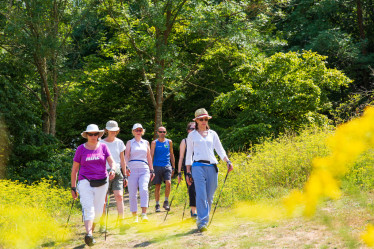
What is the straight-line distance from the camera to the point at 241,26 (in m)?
16.9

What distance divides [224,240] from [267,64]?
11863 millimetres

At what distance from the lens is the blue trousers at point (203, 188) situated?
6707 millimetres

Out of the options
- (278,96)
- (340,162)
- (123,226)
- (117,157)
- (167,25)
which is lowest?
(123,226)

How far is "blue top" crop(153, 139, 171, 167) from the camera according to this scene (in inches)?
386

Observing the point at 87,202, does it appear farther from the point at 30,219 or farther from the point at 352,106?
the point at 352,106

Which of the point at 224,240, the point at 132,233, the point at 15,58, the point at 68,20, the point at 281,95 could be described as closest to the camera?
the point at 224,240

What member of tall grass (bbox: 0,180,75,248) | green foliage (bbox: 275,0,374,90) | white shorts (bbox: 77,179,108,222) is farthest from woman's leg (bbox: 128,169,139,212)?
green foliage (bbox: 275,0,374,90)

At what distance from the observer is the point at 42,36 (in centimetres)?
1705

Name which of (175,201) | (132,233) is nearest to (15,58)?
(175,201)

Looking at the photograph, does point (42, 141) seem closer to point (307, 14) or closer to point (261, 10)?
point (261, 10)

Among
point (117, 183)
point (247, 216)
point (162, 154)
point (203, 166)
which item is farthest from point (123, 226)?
point (247, 216)

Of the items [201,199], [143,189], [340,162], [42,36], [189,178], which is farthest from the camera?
[42,36]

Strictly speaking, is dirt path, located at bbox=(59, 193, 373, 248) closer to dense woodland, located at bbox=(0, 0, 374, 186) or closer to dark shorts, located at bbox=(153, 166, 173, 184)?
dark shorts, located at bbox=(153, 166, 173, 184)

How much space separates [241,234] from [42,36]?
13.5m
